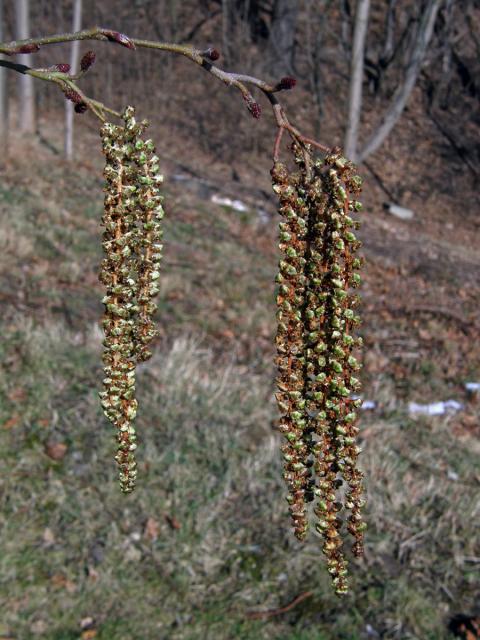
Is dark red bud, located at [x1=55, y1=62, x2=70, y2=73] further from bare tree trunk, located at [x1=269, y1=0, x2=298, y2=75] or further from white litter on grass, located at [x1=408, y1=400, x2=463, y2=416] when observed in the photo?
bare tree trunk, located at [x1=269, y1=0, x2=298, y2=75]

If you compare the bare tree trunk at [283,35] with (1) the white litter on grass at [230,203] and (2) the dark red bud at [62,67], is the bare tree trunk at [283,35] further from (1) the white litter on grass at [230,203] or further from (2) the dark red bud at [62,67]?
(2) the dark red bud at [62,67]

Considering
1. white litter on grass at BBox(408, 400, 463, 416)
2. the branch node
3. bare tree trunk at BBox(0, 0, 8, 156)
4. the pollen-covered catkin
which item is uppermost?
the branch node

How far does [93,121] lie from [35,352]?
1899cm

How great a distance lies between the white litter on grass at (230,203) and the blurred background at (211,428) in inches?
3.8

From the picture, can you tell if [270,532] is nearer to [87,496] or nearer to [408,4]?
[87,496]

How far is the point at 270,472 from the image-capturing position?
6.59 meters

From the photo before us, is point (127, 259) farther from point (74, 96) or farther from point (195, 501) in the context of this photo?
point (195, 501)

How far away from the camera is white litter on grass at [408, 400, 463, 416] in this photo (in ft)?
30.5

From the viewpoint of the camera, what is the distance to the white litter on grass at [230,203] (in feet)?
59.5

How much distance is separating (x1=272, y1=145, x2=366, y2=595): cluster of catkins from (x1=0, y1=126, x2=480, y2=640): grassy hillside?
148 inches

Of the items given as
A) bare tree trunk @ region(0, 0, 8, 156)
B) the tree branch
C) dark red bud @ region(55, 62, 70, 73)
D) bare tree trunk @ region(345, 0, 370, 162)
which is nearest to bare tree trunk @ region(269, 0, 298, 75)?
bare tree trunk @ region(345, 0, 370, 162)

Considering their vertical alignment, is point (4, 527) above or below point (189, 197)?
above

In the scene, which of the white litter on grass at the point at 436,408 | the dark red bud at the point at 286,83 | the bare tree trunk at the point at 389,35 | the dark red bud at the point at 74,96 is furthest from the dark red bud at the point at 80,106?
the bare tree trunk at the point at 389,35

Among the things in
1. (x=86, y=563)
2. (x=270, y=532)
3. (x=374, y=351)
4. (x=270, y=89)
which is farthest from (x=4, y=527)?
(x=374, y=351)
